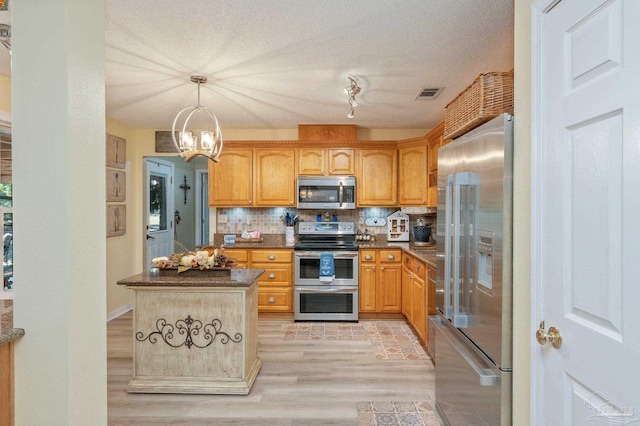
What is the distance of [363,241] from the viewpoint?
479 centimetres

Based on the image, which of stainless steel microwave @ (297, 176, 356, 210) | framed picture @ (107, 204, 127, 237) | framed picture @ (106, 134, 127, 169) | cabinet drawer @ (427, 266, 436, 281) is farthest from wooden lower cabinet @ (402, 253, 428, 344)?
framed picture @ (106, 134, 127, 169)

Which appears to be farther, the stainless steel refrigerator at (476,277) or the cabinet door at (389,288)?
the cabinet door at (389,288)

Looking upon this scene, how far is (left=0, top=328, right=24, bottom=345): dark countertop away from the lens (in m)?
1.13

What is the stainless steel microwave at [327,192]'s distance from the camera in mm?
4621

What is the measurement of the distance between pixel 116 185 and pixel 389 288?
11.8 ft

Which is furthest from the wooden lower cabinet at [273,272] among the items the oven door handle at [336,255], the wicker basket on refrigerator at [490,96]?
the wicker basket on refrigerator at [490,96]

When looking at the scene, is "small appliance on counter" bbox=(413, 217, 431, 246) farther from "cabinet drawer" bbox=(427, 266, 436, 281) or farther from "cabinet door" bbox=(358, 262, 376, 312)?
"cabinet drawer" bbox=(427, 266, 436, 281)

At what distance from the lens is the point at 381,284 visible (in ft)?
14.4

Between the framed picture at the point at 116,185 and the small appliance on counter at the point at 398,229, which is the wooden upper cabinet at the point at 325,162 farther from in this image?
the framed picture at the point at 116,185

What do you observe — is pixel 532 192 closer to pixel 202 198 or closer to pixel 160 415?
pixel 160 415

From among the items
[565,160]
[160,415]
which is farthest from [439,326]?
[160,415]

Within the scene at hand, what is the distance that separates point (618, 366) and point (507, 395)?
2.40ft

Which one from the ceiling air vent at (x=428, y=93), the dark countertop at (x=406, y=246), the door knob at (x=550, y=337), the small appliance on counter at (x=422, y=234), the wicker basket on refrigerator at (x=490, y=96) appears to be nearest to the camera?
the door knob at (x=550, y=337)

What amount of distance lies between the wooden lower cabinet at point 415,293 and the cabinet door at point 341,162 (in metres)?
1.29
